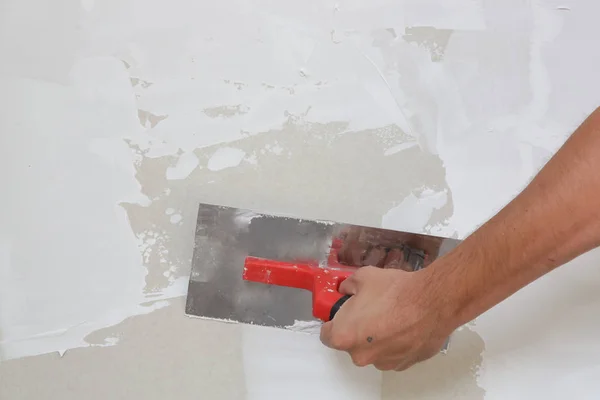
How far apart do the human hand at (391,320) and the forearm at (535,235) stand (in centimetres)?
3

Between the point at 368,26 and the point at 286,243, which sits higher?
the point at 368,26

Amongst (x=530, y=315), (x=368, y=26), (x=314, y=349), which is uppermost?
(x=368, y=26)

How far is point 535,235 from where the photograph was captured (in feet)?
2.00

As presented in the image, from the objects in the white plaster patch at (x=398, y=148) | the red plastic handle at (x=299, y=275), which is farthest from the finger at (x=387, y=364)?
the white plaster patch at (x=398, y=148)

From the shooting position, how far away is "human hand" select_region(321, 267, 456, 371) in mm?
719

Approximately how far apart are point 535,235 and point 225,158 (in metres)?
0.56

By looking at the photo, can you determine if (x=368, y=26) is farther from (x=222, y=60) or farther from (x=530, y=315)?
(x=530, y=315)

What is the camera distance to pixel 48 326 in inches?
37.4

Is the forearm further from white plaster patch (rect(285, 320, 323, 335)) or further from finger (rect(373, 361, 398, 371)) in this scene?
white plaster patch (rect(285, 320, 323, 335))

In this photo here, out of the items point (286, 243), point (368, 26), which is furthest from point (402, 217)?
point (368, 26)

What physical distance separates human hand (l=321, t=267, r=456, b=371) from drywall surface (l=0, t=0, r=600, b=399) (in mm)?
205

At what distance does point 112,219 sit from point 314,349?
0.44 metres

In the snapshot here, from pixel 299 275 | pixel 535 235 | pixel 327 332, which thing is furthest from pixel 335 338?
pixel 535 235

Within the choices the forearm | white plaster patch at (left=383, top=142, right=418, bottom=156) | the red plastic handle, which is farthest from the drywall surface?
the forearm
